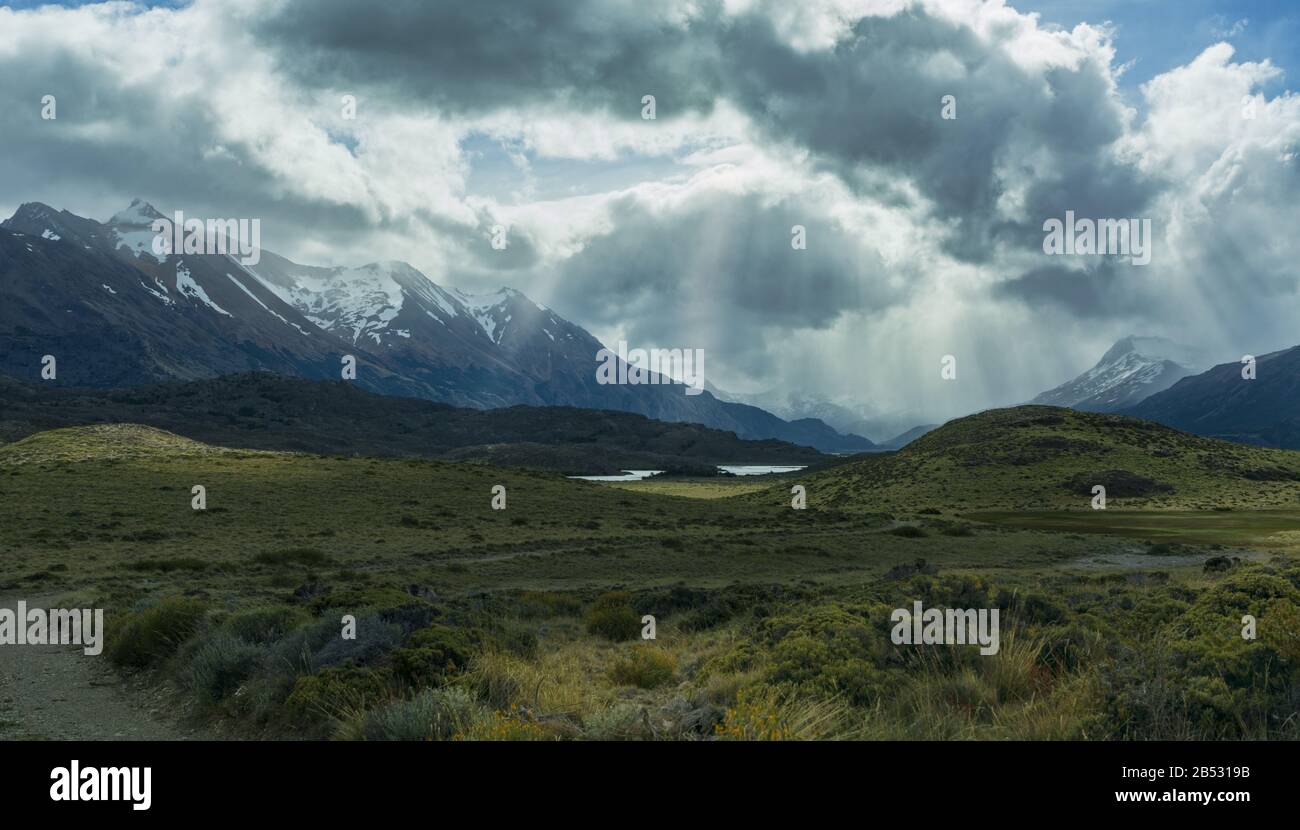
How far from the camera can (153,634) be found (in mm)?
16516

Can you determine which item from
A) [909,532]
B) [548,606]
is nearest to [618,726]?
[548,606]

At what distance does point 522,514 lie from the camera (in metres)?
67.2

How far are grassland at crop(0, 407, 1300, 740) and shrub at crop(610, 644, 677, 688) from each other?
73 millimetres

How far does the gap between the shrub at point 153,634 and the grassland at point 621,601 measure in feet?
0.18

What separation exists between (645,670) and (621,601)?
36.6 feet

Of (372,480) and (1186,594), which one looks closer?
(1186,594)

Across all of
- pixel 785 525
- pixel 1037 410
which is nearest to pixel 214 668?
pixel 785 525

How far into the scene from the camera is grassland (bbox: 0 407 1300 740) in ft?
29.1

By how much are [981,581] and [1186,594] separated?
16.8 ft

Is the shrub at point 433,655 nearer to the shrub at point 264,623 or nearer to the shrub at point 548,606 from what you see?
the shrub at point 264,623

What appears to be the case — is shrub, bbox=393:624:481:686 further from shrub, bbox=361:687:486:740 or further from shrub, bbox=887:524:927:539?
shrub, bbox=887:524:927:539
